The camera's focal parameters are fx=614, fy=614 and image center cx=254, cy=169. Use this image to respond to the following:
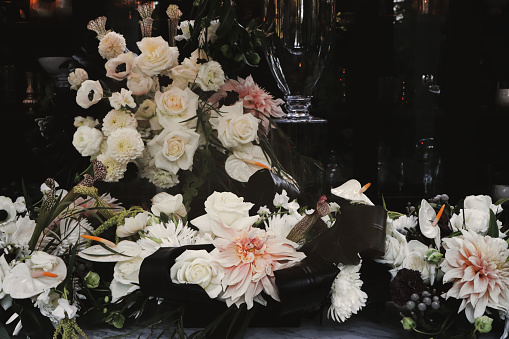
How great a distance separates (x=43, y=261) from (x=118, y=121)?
254 millimetres

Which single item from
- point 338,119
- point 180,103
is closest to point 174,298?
point 180,103

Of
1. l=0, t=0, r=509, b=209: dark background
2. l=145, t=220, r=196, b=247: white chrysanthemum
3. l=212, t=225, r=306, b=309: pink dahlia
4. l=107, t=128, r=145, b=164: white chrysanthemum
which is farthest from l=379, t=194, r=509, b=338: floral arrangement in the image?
l=0, t=0, r=509, b=209: dark background

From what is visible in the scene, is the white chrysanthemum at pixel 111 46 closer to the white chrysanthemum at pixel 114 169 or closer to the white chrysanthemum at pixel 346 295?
the white chrysanthemum at pixel 114 169

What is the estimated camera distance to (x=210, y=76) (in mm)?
845

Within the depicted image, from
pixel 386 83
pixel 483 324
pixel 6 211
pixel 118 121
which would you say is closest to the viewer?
pixel 483 324

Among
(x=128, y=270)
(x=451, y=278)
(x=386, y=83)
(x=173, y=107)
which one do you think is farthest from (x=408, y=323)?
(x=386, y=83)

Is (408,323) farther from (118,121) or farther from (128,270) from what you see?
(118,121)

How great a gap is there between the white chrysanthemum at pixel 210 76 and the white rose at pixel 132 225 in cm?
23

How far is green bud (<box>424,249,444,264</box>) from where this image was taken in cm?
67

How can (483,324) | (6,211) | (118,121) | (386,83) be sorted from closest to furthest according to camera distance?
1. (483,324)
2. (6,211)
3. (118,121)
4. (386,83)

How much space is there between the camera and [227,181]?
2.78ft

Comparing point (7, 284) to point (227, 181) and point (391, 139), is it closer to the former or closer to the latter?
point (227, 181)

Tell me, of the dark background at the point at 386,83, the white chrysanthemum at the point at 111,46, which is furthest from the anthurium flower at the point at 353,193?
the dark background at the point at 386,83

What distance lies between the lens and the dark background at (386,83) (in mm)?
2422
